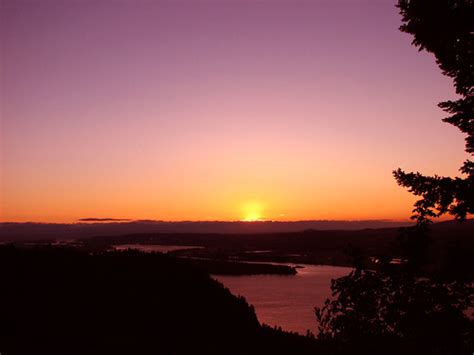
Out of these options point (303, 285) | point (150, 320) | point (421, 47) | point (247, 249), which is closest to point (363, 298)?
point (421, 47)

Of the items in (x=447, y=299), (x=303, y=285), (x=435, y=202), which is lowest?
(x=303, y=285)

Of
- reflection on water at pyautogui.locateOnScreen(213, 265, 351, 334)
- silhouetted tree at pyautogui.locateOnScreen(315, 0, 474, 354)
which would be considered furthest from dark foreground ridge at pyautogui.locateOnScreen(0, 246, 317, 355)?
reflection on water at pyautogui.locateOnScreen(213, 265, 351, 334)

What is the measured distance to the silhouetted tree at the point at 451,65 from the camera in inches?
289

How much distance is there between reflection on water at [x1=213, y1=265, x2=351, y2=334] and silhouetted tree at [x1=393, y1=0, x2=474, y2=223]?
89.7ft

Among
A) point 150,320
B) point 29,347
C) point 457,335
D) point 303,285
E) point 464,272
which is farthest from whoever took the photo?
point 303,285

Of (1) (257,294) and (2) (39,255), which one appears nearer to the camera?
(2) (39,255)

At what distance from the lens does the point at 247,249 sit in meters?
141

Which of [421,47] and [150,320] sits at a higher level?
[421,47]

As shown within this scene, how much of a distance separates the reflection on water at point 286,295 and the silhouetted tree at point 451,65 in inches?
1076

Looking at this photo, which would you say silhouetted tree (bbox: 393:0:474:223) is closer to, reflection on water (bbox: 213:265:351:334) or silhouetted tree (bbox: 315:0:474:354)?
silhouetted tree (bbox: 315:0:474:354)

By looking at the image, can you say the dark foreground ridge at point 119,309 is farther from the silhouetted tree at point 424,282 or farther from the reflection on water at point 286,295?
the reflection on water at point 286,295

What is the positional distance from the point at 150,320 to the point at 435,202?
12.7 metres

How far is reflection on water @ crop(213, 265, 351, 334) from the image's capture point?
37875 mm

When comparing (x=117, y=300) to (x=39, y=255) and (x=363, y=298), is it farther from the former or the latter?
(x=363, y=298)
